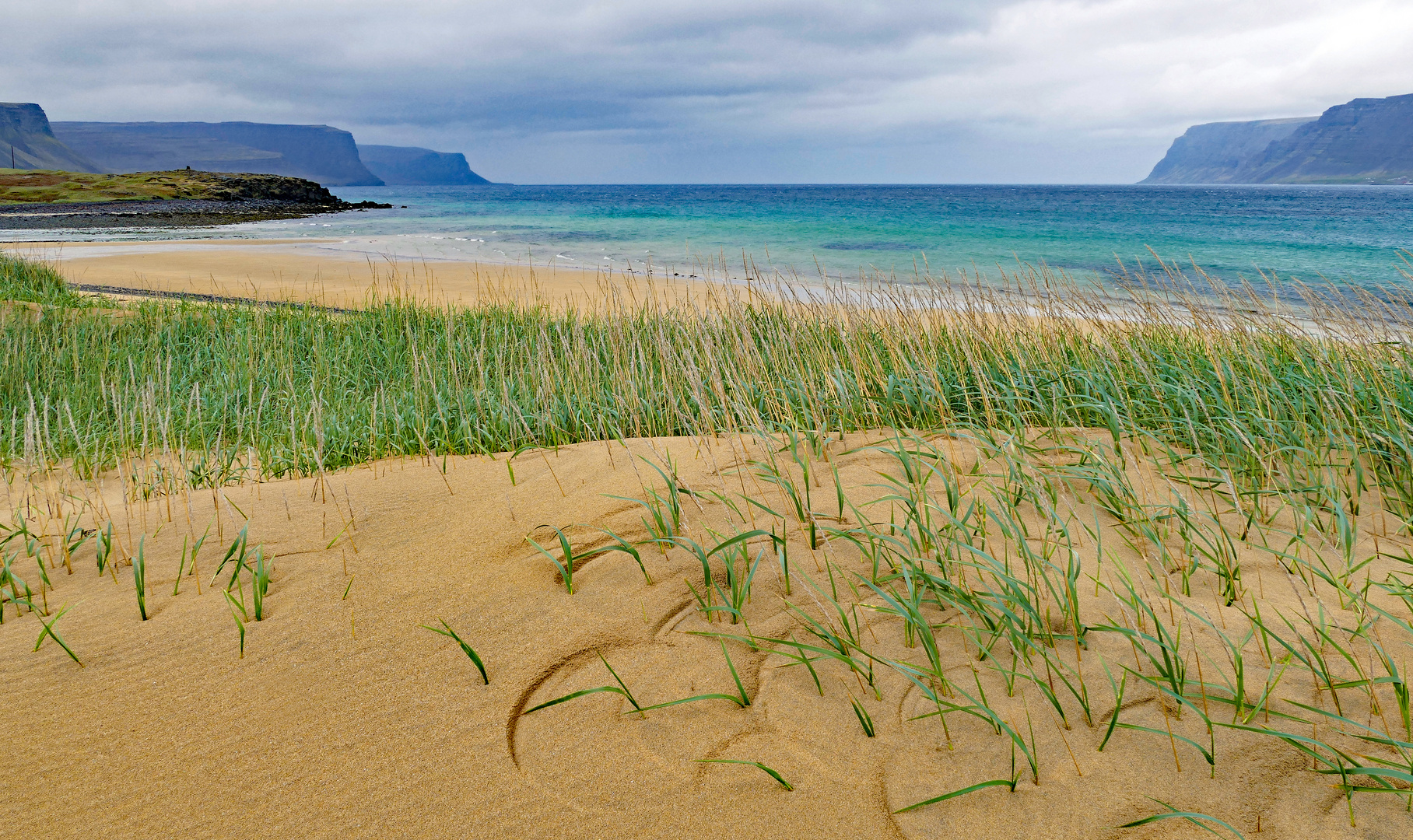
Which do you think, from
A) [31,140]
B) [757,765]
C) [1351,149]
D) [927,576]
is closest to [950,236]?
[927,576]

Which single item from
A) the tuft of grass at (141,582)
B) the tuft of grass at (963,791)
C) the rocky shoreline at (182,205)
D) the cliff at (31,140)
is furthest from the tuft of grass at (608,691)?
the cliff at (31,140)

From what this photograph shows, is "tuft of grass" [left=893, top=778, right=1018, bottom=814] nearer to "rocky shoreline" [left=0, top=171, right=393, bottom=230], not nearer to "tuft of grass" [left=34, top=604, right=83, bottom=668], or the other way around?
"tuft of grass" [left=34, top=604, right=83, bottom=668]

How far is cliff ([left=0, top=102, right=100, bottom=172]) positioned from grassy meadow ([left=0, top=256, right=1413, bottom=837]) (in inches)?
8260

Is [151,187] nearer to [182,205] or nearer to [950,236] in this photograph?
[182,205]

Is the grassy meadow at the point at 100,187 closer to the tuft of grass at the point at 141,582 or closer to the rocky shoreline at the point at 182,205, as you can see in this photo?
the rocky shoreline at the point at 182,205

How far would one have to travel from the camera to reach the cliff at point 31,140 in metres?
155

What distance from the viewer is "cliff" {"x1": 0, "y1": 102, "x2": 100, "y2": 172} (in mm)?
155375

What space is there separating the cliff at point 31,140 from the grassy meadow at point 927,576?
210 meters

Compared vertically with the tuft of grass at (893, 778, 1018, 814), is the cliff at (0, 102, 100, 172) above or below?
above

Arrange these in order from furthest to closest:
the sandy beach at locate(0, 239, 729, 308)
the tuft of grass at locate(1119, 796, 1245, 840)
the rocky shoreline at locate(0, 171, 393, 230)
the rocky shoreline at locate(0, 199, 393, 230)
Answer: the rocky shoreline at locate(0, 171, 393, 230) < the rocky shoreline at locate(0, 199, 393, 230) < the sandy beach at locate(0, 239, 729, 308) < the tuft of grass at locate(1119, 796, 1245, 840)

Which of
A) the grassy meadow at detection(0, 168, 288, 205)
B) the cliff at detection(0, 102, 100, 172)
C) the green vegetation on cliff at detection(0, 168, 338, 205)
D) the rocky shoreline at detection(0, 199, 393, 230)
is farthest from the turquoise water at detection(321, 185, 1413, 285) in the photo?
the cliff at detection(0, 102, 100, 172)

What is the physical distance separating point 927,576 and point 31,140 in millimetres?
233885

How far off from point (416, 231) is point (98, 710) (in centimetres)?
3690

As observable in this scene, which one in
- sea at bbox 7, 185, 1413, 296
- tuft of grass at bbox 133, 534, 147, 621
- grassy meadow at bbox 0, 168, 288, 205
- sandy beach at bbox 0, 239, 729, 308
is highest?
grassy meadow at bbox 0, 168, 288, 205
